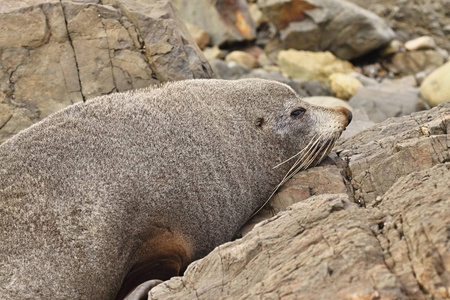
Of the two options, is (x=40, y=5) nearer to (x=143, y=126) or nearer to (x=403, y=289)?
(x=143, y=126)

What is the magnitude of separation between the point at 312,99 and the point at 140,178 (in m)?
6.42

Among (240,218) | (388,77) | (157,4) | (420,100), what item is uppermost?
(157,4)

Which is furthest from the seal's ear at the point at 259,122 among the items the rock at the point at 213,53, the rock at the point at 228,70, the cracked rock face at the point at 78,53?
the rock at the point at 213,53

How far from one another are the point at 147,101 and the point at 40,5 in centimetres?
238

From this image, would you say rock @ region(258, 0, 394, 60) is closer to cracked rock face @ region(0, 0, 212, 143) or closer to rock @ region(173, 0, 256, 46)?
rock @ region(173, 0, 256, 46)

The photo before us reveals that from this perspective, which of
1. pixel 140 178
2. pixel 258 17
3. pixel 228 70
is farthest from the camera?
pixel 258 17

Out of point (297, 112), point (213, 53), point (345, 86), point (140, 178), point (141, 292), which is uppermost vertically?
point (140, 178)

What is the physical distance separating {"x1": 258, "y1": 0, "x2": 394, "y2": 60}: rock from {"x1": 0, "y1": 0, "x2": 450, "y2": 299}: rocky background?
0.03 meters

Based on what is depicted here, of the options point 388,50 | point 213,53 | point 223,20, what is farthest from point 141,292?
point 223,20

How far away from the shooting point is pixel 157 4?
8.41 m

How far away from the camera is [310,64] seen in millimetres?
16672

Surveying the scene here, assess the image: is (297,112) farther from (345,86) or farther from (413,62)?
(413,62)

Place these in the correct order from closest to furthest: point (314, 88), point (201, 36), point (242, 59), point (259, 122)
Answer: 1. point (259, 122)
2. point (314, 88)
3. point (242, 59)
4. point (201, 36)

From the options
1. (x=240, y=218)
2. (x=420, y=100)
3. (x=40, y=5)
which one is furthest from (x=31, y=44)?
(x=420, y=100)
